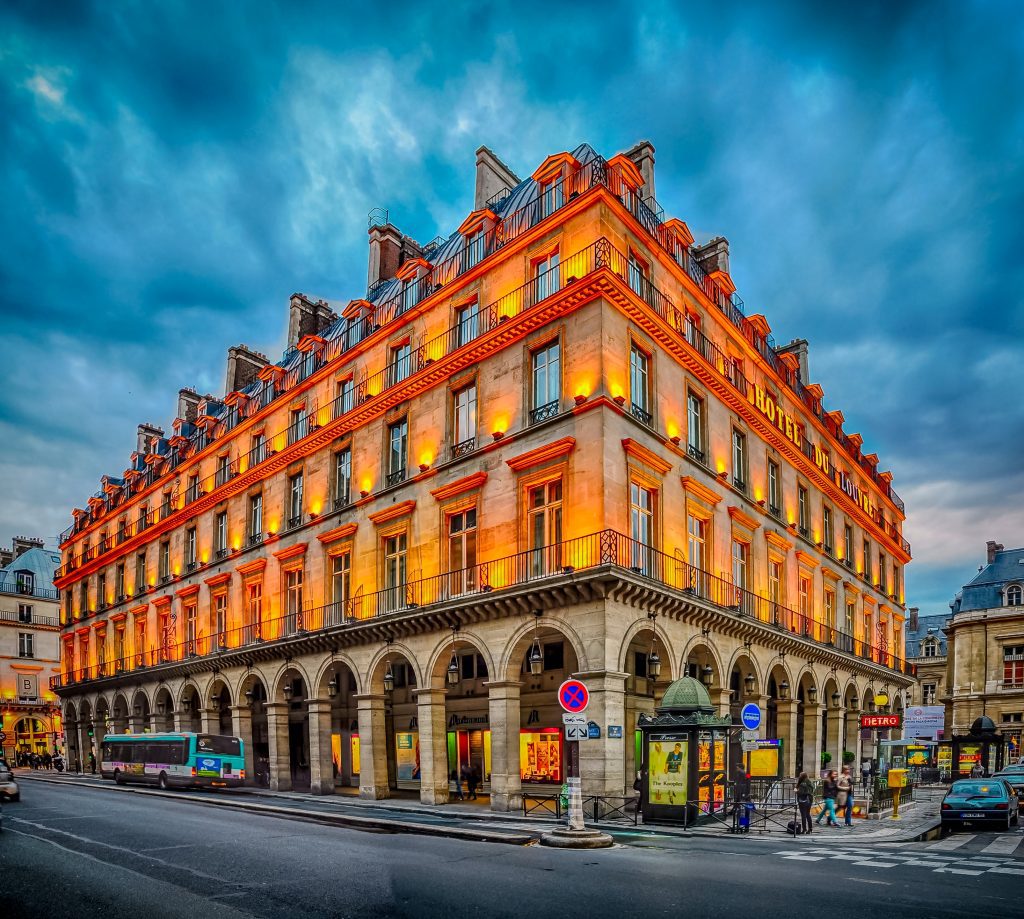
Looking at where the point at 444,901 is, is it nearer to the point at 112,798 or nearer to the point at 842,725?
the point at 112,798

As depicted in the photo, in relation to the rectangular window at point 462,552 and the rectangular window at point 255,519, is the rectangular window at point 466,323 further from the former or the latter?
the rectangular window at point 255,519

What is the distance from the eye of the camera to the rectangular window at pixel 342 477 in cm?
3139

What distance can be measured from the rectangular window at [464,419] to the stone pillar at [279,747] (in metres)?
14.4

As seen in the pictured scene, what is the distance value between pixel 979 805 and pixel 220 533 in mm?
32738

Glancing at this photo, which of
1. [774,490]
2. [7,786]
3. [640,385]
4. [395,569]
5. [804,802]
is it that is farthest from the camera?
[774,490]

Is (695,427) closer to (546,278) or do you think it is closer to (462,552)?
(546,278)

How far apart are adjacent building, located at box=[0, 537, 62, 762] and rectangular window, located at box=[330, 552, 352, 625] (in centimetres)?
4795

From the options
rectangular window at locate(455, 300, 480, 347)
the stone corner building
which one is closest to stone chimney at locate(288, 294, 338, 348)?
the stone corner building

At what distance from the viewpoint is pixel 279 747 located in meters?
32.6

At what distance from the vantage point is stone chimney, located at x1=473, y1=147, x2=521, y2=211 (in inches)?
1284

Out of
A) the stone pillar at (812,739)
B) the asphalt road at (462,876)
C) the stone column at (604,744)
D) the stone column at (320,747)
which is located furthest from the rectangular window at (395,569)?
the stone pillar at (812,739)

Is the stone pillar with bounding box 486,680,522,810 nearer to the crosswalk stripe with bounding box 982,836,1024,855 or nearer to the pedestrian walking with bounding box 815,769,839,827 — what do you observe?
the pedestrian walking with bounding box 815,769,839,827

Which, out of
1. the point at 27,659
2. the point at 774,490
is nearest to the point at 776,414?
the point at 774,490

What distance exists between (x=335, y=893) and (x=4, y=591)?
237ft
